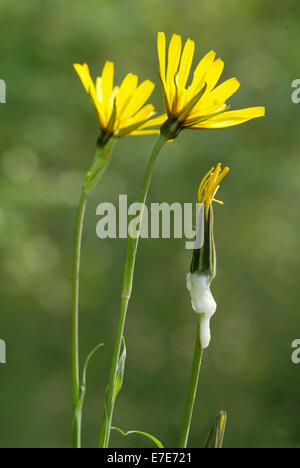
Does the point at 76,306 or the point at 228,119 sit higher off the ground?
the point at 228,119

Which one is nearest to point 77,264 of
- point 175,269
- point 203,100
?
point 203,100

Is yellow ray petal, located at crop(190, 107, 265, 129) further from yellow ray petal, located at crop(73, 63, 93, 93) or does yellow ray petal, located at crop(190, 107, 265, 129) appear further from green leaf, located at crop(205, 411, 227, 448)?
green leaf, located at crop(205, 411, 227, 448)

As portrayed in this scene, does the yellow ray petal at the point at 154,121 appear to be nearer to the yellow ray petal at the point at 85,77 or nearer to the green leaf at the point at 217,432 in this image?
the yellow ray petal at the point at 85,77

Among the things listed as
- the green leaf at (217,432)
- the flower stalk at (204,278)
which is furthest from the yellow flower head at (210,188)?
the green leaf at (217,432)

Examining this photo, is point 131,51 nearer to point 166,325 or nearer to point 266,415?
point 166,325

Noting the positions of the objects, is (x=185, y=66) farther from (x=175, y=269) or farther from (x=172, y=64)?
(x=175, y=269)

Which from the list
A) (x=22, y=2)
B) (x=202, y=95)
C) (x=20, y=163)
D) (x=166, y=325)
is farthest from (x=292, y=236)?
(x=202, y=95)

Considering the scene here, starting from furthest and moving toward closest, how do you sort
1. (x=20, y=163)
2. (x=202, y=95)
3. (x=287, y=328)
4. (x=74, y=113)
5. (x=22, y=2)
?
1. (x=287, y=328)
2. (x=74, y=113)
3. (x=22, y=2)
4. (x=20, y=163)
5. (x=202, y=95)
